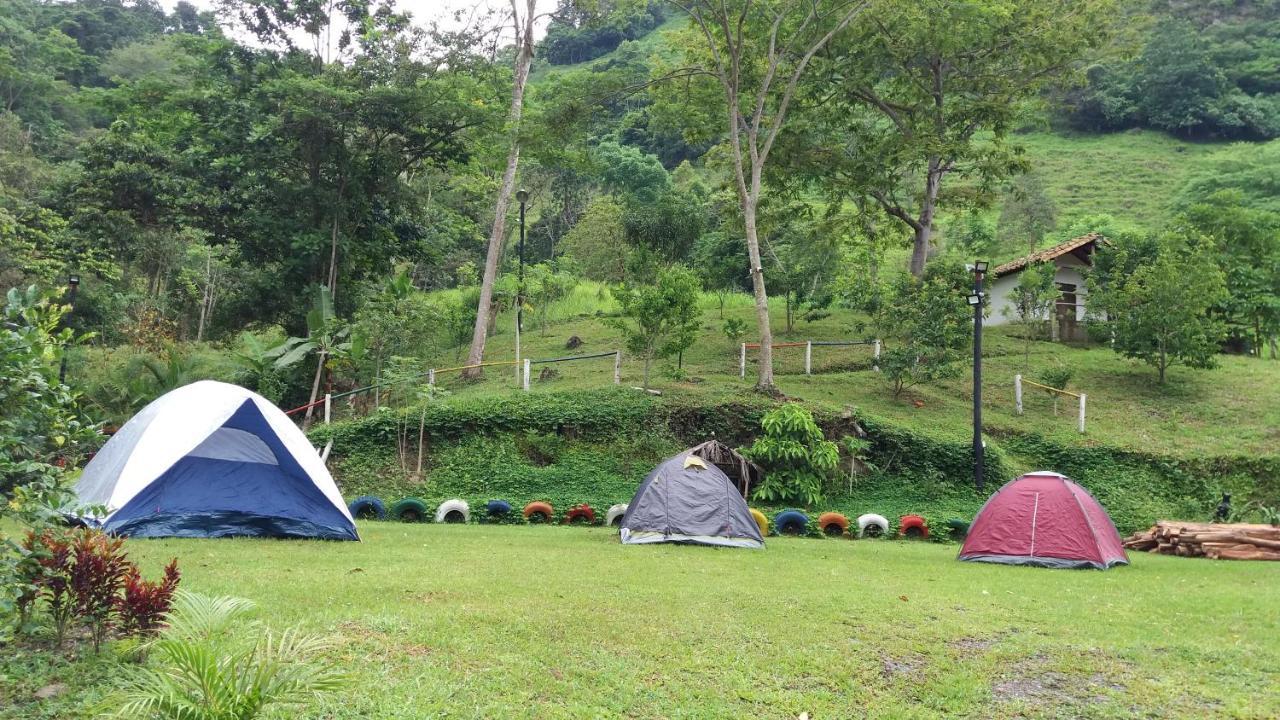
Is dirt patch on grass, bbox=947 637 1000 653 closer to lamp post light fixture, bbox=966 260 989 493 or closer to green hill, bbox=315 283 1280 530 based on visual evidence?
green hill, bbox=315 283 1280 530

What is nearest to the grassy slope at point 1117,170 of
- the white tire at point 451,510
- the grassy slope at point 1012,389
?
the grassy slope at point 1012,389

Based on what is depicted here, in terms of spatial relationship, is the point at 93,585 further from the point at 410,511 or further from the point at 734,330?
the point at 734,330

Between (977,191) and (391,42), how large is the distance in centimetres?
1803

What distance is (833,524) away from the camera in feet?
51.6

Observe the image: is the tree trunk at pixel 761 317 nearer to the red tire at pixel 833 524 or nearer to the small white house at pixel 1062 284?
the red tire at pixel 833 524

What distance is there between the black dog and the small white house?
44.8 ft

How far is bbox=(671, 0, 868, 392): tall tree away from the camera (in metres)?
20.0

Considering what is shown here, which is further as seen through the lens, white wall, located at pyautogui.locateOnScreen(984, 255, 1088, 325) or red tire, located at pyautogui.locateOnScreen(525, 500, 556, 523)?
white wall, located at pyautogui.locateOnScreen(984, 255, 1088, 325)

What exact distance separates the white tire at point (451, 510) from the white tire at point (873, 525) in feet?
23.8

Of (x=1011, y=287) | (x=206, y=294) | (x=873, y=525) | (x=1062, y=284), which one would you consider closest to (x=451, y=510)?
(x=873, y=525)

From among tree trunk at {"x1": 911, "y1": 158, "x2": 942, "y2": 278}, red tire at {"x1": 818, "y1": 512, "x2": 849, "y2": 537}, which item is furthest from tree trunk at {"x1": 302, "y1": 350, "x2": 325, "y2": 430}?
tree trunk at {"x1": 911, "y1": 158, "x2": 942, "y2": 278}

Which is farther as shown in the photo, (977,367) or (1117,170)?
(1117,170)

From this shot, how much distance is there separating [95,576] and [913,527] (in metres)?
13.9

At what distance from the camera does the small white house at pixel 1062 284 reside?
101 ft
